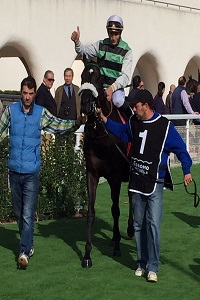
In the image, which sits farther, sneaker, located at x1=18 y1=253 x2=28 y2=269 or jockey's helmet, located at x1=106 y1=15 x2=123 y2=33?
jockey's helmet, located at x1=106 y1=15 x2=123 y2=33

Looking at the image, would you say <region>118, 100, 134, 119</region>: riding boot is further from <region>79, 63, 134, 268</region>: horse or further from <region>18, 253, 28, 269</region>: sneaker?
<region>18, 253, 28, 269</region>: sneaker

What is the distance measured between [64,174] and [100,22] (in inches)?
407

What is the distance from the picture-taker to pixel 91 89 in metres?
6.38

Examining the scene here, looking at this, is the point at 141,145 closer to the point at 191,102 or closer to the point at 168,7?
the point at 191,102

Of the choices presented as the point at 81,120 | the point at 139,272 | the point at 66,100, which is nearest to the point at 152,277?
the point at 139,272

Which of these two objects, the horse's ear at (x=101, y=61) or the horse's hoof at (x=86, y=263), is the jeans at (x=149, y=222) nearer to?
the horse's hoof at (x=86, y=263)

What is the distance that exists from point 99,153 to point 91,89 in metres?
0.80

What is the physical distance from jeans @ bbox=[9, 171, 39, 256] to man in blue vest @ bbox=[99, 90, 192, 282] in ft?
3.17

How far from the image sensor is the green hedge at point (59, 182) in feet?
28.8

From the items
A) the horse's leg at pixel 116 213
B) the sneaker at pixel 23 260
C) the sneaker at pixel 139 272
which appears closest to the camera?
the sneaker at pixel 139 272

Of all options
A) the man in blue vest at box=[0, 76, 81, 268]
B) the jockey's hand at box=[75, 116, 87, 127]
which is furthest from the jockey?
the man in blue vest at box=[0, 76, 81, 268]

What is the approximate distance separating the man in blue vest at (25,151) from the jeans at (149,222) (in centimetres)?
100

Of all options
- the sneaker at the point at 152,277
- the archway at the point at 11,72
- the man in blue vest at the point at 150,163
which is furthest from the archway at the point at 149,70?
the sneaker at the point at 152,277

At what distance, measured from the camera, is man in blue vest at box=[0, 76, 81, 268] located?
6434 mm
